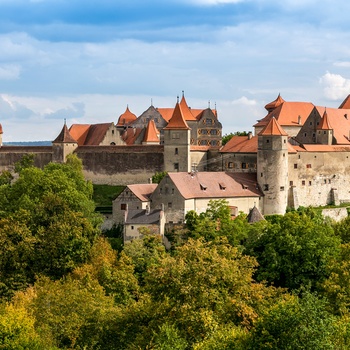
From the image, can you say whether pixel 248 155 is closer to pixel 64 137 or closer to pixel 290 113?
pixel 290 113

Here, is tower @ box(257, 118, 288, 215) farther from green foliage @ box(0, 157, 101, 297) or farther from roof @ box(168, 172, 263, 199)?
green foliage @ box(0, 157, 101, 297)

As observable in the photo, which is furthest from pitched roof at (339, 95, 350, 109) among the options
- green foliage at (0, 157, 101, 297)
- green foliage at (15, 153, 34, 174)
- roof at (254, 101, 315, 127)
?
green foliage at (0, 157, 101, 297)

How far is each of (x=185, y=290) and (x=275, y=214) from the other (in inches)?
1371

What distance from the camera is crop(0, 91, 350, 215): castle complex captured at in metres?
76.3

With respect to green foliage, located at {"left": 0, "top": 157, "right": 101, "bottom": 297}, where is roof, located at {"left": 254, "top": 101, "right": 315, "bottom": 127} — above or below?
above

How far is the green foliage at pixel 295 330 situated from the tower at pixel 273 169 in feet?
132

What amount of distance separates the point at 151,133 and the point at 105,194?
42.1 ft

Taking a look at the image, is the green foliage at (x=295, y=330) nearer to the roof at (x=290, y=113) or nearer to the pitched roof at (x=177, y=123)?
the pitched roof at (x=177, y=123)

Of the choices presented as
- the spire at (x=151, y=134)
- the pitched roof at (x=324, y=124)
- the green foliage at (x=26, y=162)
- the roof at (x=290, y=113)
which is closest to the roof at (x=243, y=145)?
the pitched roof at (x=324, y=124)

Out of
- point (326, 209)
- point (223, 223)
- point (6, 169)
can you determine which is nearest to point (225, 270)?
point (223, 223)

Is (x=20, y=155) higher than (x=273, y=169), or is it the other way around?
(x=20, y=155)

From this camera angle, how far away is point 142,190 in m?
73.8

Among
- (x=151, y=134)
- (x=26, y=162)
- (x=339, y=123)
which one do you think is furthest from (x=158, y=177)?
(x=339, y=123)

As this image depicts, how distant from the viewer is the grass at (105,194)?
266 ft
